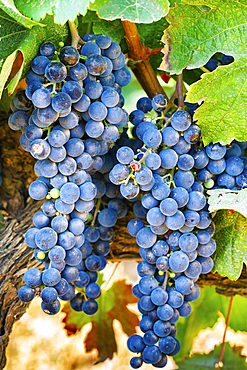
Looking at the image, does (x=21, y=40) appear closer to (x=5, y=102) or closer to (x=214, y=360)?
(x=5, y=102)

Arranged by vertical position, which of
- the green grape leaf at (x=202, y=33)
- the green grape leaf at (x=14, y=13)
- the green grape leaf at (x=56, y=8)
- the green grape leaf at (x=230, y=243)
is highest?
the green grape leaf at (x=202, y=33)

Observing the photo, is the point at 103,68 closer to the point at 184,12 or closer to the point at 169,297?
the point at 184,12

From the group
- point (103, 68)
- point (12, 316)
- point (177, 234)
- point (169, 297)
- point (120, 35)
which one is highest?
point (120, 35)

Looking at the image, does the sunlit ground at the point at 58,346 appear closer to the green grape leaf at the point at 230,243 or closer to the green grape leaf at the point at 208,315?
the green grape leaf at the point at 208,315

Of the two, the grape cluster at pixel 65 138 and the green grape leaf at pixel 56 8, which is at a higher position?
the green grape leaf at pixel 56 8

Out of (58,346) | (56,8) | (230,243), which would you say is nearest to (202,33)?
(56,8)

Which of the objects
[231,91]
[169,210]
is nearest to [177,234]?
[169,210]

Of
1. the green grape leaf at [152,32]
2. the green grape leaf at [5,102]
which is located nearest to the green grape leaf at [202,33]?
the green grape leaf at [152,32]
